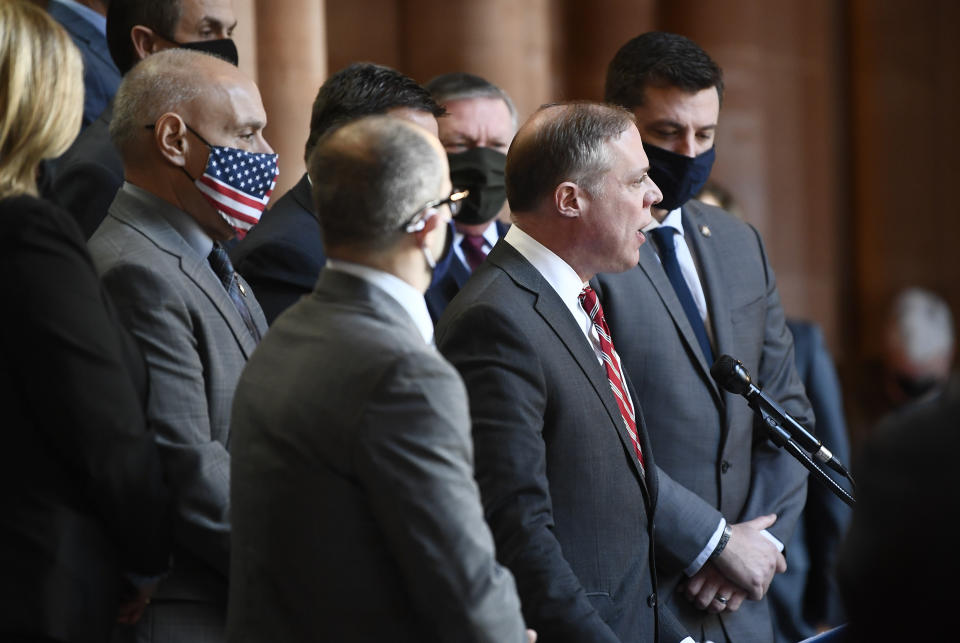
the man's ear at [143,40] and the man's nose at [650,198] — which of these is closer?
the man's nose at [650,198]

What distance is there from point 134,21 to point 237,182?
140 cm

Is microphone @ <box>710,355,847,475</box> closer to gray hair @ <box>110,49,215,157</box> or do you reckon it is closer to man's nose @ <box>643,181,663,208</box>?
man's nose @ <box>643,181,663,208</box>

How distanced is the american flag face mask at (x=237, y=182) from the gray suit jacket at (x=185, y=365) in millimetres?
131

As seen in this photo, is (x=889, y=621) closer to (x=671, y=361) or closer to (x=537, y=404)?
(x=537, y=404)

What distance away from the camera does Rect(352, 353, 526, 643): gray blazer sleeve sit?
7.53ft

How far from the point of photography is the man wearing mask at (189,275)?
2.80 m

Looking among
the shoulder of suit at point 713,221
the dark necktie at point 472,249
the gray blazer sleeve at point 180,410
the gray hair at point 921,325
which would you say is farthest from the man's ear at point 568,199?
the gray hair at point 921,325

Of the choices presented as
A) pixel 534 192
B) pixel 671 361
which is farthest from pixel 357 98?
pixel 671 361

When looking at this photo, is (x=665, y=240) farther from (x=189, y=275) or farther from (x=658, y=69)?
(x=189, y=275)

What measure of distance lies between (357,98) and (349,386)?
1901mm

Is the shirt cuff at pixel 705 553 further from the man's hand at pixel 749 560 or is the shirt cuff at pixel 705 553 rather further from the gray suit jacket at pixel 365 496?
the gray suit jacket at pixel 365 496

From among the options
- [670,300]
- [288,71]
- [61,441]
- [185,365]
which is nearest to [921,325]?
[288,71]

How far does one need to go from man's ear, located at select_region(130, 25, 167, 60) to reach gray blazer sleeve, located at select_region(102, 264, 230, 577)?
5.23 ft

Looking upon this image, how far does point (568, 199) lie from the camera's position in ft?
11.3
